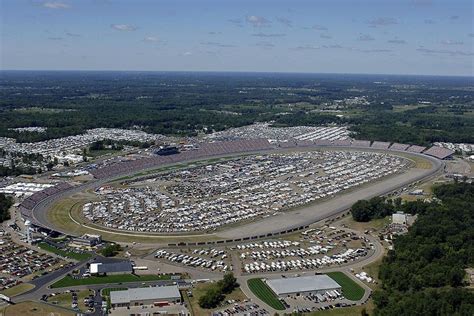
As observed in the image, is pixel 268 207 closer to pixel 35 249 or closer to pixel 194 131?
pixel 35 249

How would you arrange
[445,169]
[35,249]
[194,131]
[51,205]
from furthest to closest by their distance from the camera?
[194,131] → [445,169] → [51,205] → [35,249]

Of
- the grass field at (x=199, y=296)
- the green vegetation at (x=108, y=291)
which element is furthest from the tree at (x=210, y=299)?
the green vegetation at (x=108, y=291)

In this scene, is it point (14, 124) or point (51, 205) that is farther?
point (14, 124)

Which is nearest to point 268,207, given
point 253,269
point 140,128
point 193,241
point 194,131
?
point 193,241

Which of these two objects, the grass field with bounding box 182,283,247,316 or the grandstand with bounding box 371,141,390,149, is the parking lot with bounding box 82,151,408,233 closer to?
the grandstand with bounding box 371,141,390,149

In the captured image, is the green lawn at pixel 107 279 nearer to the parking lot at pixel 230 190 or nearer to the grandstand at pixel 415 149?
the parking lot at pixel 230 190

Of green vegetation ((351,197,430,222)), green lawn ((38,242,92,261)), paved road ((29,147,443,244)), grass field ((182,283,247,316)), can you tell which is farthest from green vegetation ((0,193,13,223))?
green vegetation ((351,197,430,222))
